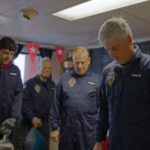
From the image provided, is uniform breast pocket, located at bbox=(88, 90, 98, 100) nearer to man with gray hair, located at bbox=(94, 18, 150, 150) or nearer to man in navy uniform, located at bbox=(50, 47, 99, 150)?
man in navy uniform, located at bbox=(50, 47, 99, 150)

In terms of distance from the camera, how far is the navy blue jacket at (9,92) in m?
2.43

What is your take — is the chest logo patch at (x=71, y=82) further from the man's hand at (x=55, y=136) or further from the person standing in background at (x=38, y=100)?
the person standing in background at (x=38, y=100)

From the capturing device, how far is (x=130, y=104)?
55.6 inches

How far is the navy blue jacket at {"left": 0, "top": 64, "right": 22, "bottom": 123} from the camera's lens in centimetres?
243

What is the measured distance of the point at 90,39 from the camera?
4.50m

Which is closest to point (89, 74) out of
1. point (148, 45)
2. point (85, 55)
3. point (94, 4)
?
point (85, 55)

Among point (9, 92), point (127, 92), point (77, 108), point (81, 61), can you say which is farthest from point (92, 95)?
point (127, 92)

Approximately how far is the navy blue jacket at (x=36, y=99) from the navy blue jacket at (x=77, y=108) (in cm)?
81

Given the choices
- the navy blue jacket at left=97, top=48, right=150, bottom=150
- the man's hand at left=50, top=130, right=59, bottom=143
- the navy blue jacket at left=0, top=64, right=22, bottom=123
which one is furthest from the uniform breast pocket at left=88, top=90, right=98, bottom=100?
the navy blue jacket at left=97, top=48, right=150, bottom=150

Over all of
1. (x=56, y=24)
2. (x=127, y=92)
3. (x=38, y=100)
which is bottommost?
(x=38, y=100)

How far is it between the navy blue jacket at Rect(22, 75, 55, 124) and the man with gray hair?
188cm

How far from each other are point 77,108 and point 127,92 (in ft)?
3.23

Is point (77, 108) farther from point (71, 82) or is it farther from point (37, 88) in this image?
point (37, 88)

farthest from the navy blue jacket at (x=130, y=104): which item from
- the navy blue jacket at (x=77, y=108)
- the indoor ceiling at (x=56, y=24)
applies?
the indoor ceiling at (x=56, y=24)
